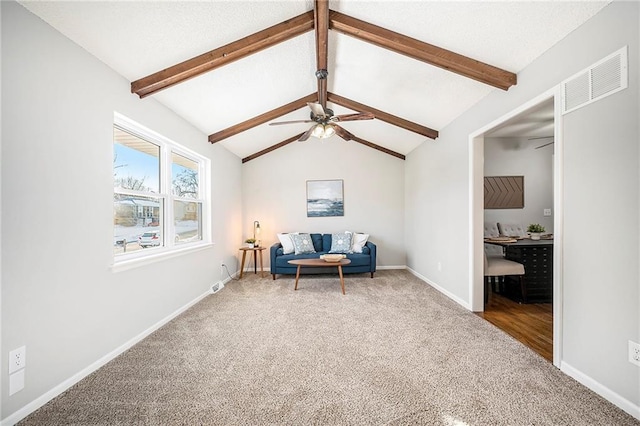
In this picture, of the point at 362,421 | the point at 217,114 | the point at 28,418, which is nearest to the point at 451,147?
the point at 217,114

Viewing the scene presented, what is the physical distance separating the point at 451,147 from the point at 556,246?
2.16m

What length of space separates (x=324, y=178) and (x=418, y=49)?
12.1 ft

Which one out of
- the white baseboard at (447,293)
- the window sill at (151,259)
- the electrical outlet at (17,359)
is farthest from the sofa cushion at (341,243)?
the electrical outlet at (17,359)

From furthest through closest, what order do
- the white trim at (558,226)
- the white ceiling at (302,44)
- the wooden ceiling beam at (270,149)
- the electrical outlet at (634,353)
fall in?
1. the wooden ceiling beam at (270,149)
2. the white trim at (558,226)
3. the white ceiling at (302,44)
4. the electrical outlet at (634,353)

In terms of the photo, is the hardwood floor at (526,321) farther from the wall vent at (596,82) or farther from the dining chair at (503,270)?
the wall vent at (596,82)

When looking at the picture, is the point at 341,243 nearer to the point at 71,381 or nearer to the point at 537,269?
the point at 537,269

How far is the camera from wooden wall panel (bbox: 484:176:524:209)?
4.98m

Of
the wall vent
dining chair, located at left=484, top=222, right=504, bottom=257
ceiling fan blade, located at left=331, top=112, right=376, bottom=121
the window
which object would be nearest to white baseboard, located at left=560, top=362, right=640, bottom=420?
the wall vent

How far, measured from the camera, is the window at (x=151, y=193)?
8.70ft

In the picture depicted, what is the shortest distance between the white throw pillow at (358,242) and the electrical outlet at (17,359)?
14.9 ft

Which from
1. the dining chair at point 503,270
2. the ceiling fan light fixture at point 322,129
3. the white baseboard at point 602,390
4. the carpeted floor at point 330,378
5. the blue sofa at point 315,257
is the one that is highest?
→ the ceiling fan light fixture at point 322,129

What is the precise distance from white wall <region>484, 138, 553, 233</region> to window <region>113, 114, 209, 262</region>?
505cm

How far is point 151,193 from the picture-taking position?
308cm

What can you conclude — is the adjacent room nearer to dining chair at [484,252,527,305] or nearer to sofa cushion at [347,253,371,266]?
dining chair at [484,252,527,305]
